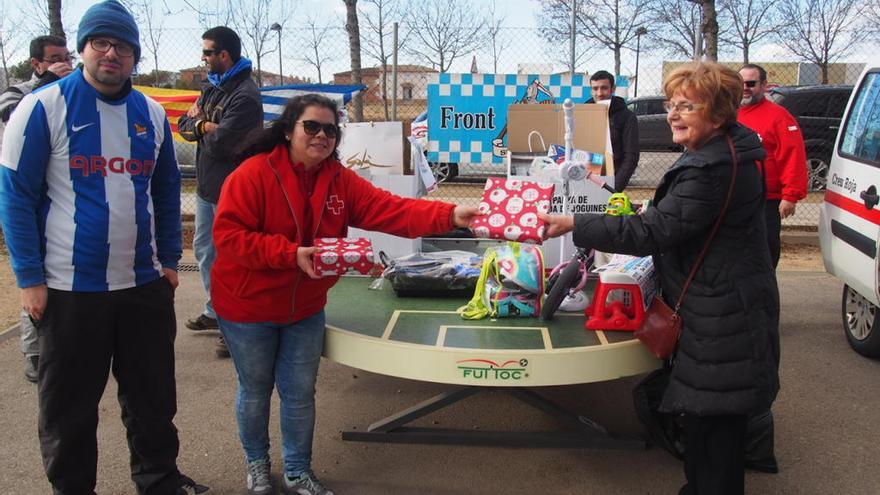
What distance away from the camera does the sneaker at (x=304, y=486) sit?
2.95m

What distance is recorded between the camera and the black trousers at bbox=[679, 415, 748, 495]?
2.43 m

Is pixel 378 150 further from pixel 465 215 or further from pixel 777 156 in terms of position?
pixel 777 156

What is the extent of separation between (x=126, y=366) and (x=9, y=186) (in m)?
0.80

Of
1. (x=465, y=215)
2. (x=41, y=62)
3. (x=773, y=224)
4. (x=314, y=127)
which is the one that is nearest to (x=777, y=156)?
(x=773, y=224)

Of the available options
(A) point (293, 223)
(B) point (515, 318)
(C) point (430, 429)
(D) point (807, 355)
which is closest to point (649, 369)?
(B) point (515, 318)

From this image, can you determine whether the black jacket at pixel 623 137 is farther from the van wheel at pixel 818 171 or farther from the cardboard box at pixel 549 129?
the van wheel at pixel 818 171

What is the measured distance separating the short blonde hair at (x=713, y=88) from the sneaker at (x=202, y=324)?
3840mm

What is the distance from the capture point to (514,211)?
109 inches

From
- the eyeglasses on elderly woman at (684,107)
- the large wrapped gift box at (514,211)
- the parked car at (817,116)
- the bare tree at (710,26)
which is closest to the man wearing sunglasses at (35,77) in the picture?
the large wrapped gift box at (514,211)

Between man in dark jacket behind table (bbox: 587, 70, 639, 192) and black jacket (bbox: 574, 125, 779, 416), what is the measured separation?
8.92 feet

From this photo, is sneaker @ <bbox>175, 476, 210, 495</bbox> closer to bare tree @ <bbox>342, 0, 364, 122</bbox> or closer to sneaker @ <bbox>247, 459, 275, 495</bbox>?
sneaker @ <bbox>247, 459, 275, 495</bbox>

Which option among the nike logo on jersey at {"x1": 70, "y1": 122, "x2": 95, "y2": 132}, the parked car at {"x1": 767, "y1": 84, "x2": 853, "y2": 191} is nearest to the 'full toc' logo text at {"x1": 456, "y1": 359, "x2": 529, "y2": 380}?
the nike logo on jersey at {"x1": 70, "y1": 122, "x2": 95, "y2": 132}

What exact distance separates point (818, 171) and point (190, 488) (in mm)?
11164

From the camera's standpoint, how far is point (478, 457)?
3.39m
